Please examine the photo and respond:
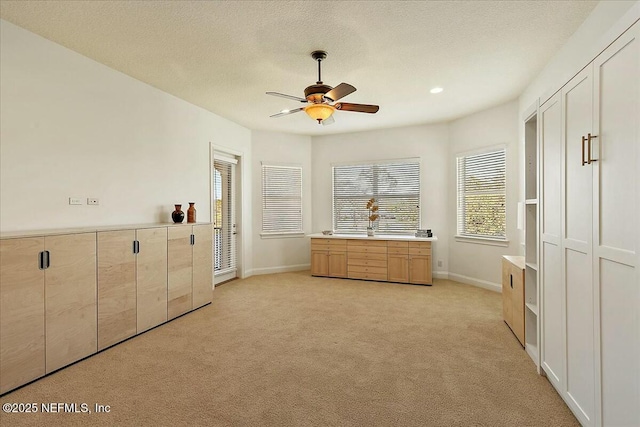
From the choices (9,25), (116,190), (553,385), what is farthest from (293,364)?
(9,25)

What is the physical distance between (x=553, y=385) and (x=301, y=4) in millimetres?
3452

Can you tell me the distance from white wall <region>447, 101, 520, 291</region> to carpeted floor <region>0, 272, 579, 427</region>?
1.31 m

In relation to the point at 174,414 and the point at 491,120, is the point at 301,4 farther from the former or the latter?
the point at 491,120

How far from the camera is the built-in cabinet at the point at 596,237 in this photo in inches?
57.7

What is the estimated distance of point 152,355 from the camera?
9.62 ft

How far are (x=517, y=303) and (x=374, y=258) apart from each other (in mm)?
2842

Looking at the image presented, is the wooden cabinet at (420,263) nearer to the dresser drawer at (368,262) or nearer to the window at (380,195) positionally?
the dresser drawer at (368,262)

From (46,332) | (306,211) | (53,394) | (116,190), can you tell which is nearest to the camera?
(53,394)

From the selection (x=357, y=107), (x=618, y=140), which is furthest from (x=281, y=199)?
(x=618, y=140)

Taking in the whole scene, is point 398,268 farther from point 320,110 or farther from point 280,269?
point 320,110

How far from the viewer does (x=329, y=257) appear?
616cm

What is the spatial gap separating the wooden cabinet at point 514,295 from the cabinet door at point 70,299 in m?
4.03

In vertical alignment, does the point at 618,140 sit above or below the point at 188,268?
above

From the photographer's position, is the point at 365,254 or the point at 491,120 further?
the point at 365,254
